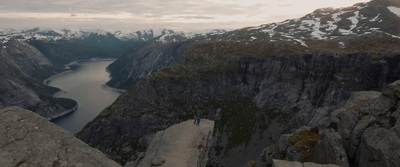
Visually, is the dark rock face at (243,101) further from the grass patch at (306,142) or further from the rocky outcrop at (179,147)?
the grass patch at (306,142)

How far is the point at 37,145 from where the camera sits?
2428 cm

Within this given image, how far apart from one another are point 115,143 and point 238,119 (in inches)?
3320

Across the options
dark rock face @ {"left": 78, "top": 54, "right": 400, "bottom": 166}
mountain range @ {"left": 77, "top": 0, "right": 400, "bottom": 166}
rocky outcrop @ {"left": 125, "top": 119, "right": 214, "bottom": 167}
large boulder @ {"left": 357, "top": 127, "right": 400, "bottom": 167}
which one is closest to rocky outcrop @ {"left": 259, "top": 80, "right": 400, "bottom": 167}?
large boulder @ {"left": 357, "top": 127, "right": 400, "bottom": 167}

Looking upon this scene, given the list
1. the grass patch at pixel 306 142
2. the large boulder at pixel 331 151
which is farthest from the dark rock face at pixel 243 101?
the large boulder at pixel 331 151

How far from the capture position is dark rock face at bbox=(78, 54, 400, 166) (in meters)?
155

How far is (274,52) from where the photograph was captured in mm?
194125

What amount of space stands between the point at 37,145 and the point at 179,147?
30.7 meters

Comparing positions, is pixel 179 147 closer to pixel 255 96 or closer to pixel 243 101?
pixel 243 101

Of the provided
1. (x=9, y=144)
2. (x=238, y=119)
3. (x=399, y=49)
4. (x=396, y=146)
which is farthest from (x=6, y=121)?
(x=399, y=49)

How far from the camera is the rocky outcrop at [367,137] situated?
32.5 m

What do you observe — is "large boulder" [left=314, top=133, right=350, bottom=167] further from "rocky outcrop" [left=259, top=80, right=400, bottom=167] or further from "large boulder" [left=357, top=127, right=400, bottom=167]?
"large boulder" [left=357, top=127, right=400, bottom=167]

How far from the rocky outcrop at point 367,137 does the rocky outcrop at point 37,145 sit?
93.3ft

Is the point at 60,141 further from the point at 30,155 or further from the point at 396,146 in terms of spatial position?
the point at 396,146

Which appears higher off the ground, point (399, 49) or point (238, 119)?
point (399, 49)
